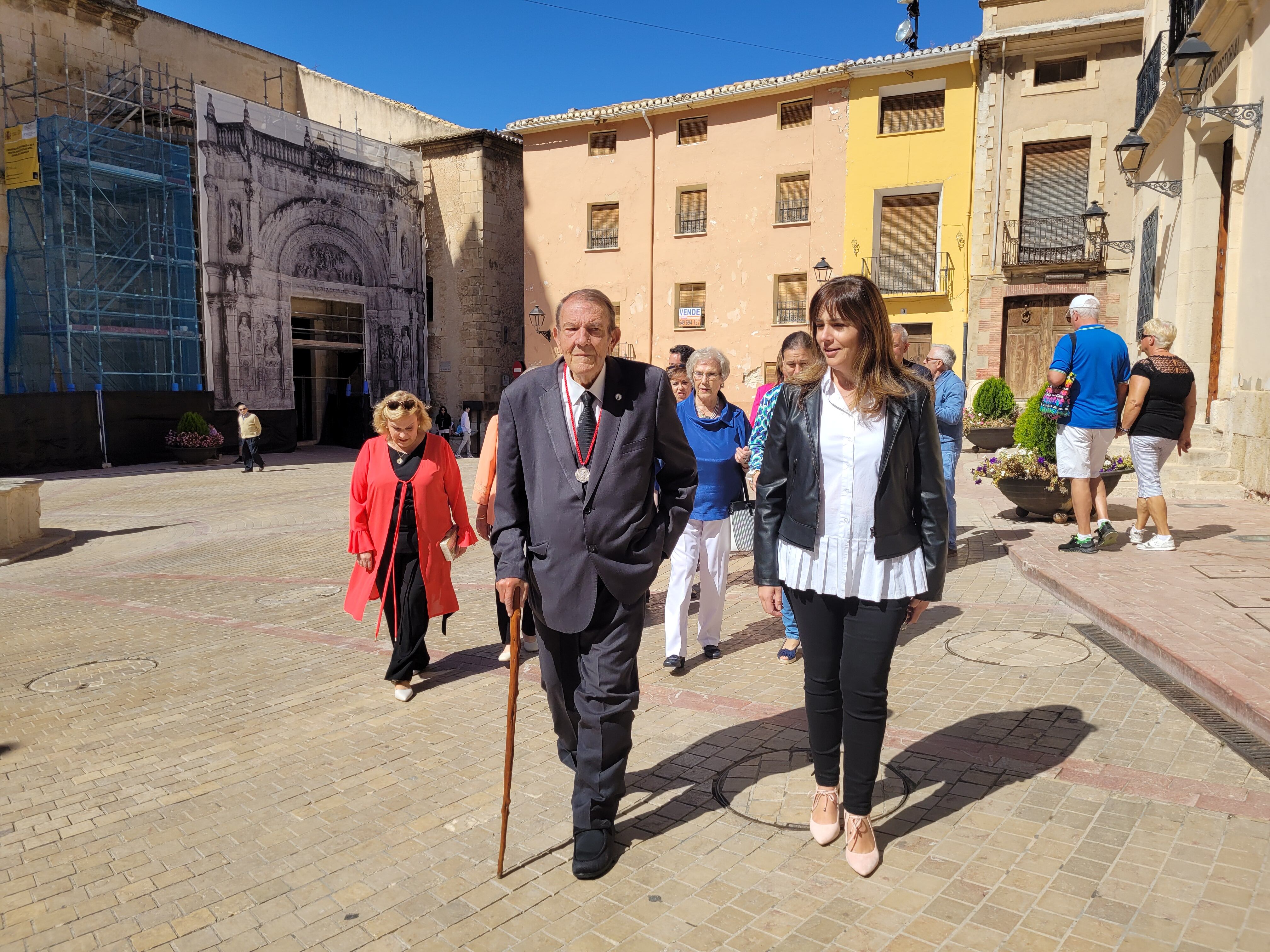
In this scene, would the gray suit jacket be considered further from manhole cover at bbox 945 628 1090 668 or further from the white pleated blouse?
manhole cover at bbox 945 628 1090 668

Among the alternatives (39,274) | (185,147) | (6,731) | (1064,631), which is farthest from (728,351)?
(6,731)

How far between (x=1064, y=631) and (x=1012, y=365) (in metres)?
19.7

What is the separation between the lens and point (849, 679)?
3.04 metres

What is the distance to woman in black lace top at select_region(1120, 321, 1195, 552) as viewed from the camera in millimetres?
6844

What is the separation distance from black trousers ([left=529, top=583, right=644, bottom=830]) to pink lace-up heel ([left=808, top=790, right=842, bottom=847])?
691mm

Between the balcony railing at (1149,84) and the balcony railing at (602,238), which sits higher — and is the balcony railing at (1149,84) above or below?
above

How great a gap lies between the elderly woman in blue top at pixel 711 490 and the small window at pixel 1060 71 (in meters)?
21.9

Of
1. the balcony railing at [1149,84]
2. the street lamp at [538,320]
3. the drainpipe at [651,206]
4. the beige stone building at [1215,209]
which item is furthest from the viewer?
the street lamp at [538,320]

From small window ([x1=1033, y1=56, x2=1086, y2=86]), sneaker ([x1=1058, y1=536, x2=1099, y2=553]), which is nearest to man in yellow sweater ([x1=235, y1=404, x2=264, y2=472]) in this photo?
sneaker ([x1=1058, y1=536, x2=1099, y2=553])

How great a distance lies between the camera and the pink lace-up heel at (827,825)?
3156 millimetres

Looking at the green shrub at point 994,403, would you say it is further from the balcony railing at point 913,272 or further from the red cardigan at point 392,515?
the red cardigan at point 392,515

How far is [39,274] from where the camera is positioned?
22.9 m

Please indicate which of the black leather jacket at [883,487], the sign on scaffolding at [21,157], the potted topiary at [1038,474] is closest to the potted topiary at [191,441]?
the sign on scaffolding at [21,157]

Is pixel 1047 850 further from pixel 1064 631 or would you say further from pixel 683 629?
pixel 1064 631
